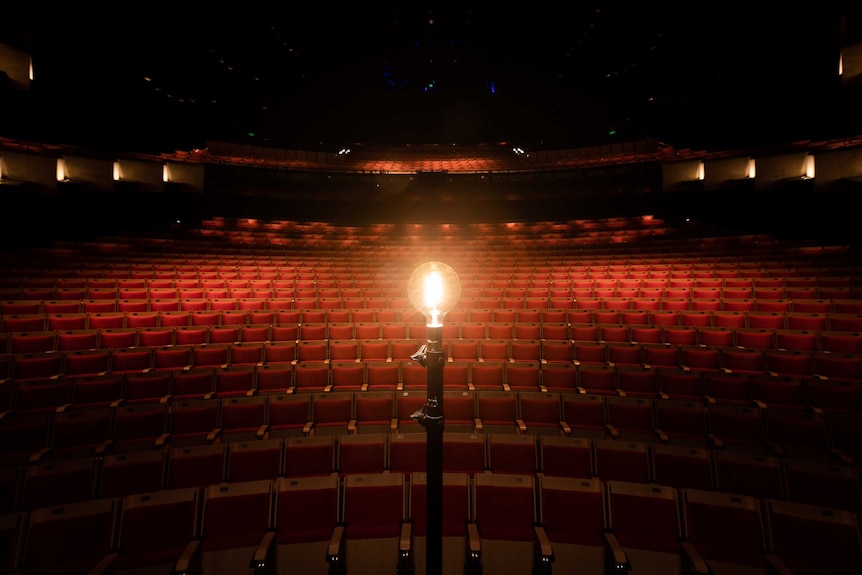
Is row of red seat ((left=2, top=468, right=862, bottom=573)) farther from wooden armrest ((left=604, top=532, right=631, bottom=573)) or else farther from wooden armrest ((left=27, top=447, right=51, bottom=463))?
wooden armrest ((left=27, top=447, right=51, bottom=463))

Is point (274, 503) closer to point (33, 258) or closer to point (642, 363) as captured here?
point (642, 363)

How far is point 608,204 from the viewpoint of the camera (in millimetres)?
6738

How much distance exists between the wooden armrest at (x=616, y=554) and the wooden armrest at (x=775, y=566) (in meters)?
0.40

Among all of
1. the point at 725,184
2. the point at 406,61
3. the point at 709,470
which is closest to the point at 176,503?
the point at 709,470

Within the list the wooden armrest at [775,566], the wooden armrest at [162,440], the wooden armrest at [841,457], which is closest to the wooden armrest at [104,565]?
the wooden armrest at [162,440]

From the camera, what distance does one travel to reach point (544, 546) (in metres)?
1.24

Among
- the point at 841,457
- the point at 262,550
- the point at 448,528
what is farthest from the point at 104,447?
the point at 841,457

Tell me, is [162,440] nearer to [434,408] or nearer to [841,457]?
[434,408]

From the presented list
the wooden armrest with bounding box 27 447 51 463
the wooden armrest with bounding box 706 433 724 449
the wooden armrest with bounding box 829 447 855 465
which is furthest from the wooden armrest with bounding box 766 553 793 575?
the wooden armrest with bounding box 27 447 51 463

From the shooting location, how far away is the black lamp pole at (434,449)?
0.71m

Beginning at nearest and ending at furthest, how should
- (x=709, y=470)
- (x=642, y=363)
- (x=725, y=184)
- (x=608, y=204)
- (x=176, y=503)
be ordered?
1. (x=176, y=503)
2. (x=709, y=470)
3. (x=642, y=363)
4. (x=725, y=184)
5. (x=608, y=204)

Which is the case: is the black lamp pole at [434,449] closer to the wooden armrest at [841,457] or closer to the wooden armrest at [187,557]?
the wooden armrest at [187,557]

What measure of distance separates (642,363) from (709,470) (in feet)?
3.48

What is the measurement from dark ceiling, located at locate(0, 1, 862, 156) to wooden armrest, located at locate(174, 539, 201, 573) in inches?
236
